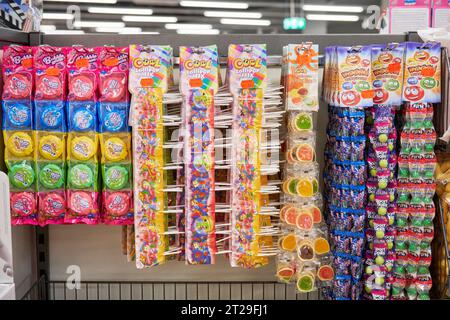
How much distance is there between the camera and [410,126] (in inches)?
83.4

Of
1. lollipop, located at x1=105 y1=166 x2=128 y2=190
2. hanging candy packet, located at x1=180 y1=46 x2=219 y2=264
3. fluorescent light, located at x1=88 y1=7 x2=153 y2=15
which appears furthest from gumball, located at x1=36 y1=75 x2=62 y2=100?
fluorescent light, located at x1=88 y1=7 x2=153 y2=15

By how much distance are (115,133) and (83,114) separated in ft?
0.48

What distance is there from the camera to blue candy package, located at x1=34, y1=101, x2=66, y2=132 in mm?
2045

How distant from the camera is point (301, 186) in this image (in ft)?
6.68

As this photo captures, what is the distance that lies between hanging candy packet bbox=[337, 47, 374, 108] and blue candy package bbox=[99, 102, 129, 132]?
86cm

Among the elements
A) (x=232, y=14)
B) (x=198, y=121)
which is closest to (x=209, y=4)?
(x=232, y=14)

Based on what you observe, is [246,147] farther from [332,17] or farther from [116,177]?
[332,17]

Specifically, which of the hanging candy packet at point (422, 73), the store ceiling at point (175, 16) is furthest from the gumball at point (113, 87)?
the store ceiling at point (175, 16)

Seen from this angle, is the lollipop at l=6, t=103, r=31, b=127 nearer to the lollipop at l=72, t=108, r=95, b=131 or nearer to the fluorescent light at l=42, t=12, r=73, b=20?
the lollipop at l=72, t=108, r=95, b=131

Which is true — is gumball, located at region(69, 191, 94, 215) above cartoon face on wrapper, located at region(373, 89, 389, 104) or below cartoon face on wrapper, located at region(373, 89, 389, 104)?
below

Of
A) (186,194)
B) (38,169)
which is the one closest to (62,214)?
(38,169)

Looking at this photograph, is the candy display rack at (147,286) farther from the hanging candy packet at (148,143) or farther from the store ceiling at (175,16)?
the store ceiling at (175,16)
